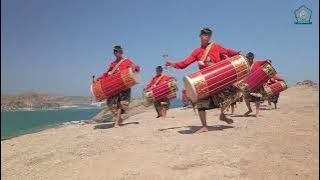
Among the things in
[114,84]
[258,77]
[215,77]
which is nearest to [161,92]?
[258,77]

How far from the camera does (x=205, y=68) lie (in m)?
9.87

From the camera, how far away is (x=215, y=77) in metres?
9.67

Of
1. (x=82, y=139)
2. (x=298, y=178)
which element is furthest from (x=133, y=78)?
(x=298, y=178)

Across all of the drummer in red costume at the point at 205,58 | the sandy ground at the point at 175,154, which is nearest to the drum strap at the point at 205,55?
the drummer in red costume at the point at 205,58

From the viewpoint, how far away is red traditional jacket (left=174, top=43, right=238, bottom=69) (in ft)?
33.7

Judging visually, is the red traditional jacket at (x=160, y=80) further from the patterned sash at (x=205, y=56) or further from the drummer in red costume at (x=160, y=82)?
the patterned sash at (x=205, y=56)

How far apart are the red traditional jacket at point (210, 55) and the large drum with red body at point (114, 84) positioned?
6.90 ft

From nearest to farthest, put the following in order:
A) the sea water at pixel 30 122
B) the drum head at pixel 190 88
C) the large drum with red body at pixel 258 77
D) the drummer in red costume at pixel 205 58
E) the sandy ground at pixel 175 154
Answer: the sandy ground at pixel 175 154 → the drum head at pixel 190 88 → the drummer in red costume at pixel 205 58 → the large drum with red body at pixel 258 77 → the sea water at pixel 30 122

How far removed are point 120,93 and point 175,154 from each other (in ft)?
16.6

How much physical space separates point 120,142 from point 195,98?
→ 169 cm

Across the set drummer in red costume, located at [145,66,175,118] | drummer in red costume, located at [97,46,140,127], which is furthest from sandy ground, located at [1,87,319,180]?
drummer in red costume, located at [145,66,175,118]

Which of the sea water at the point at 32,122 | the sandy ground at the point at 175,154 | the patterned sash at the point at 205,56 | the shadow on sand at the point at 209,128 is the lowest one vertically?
the sandy ground at the point at 175,154

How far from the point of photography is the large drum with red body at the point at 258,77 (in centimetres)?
1475

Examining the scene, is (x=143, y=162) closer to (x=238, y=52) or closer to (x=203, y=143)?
(x=203, y=143)
